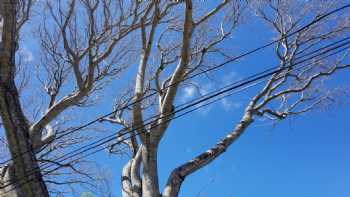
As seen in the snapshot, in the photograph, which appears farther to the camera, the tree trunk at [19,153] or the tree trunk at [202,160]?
the tree trunk at [202,160]

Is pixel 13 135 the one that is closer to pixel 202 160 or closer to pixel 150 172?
pixel 150 172

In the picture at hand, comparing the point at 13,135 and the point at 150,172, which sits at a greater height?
the point at 13,135

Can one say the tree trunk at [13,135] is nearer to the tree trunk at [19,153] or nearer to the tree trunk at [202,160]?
the tree trunk at [19,153]

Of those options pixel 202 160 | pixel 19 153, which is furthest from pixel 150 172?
pixel 19 153

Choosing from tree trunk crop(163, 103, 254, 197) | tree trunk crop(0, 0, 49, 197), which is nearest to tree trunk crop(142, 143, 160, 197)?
tree trunk crop(163, 103, 254, 197)

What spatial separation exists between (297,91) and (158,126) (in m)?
3.18

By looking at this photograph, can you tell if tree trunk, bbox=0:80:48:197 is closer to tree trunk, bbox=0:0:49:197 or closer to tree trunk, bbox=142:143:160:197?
tree trunk, bbox=0:0:49:197

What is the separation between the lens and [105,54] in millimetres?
5871

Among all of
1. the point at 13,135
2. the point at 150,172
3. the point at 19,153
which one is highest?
the point at 13,135

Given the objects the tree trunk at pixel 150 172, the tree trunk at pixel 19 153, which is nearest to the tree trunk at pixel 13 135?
the tree trunk at pixel 19 153

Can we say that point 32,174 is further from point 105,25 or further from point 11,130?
point 105,25

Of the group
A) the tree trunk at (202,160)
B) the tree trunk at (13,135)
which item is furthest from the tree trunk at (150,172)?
the tree trunk at (13,135)

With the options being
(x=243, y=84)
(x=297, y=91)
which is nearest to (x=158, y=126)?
(x=243, y=84)

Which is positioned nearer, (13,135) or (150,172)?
(13,135)
